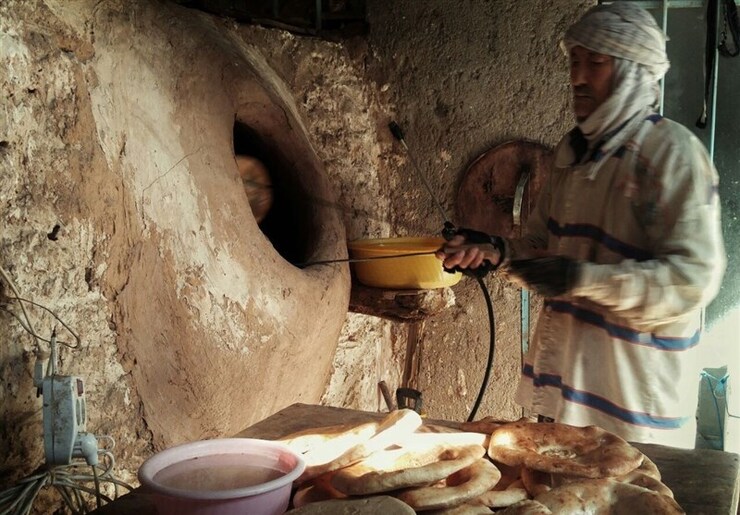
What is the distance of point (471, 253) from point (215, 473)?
4.58ft

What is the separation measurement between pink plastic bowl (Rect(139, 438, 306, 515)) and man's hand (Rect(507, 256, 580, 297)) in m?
1.00

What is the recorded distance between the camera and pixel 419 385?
4.28m

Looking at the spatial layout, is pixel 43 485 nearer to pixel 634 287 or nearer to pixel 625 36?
pixel 634 287

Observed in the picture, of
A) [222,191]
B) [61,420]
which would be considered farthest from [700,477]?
[222,191]

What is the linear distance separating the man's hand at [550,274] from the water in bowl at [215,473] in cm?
104

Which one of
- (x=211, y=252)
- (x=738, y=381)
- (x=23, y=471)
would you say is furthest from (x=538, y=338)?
(x=738, y=381)

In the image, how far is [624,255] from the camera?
2.24 metres

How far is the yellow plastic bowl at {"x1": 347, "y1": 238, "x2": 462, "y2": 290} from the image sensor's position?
3340 millimetres

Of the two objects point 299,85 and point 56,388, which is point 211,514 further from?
point 299,85

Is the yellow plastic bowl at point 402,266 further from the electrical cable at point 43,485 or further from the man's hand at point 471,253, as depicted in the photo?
the electrical cable at point 43,485

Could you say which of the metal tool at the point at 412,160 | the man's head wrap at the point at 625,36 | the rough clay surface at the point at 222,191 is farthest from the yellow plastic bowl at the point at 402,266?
→ the man's head wrap at the point at 625,36

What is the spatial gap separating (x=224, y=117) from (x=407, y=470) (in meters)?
1.86

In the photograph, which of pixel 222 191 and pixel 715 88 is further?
pixel 715 88

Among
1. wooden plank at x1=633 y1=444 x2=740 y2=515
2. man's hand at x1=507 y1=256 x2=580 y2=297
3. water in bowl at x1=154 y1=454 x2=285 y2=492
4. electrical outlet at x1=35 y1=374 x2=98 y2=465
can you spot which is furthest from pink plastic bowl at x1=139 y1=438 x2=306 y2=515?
man's hand at x1=507 y1=256 x2=580 y2=297
